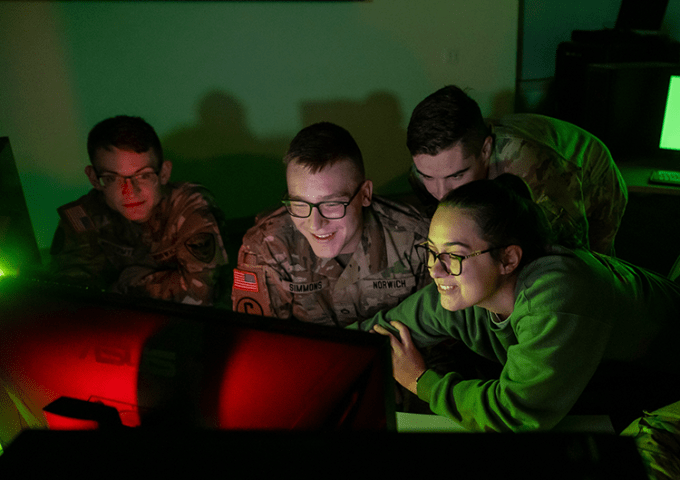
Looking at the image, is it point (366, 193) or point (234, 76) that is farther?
point (234, 76)

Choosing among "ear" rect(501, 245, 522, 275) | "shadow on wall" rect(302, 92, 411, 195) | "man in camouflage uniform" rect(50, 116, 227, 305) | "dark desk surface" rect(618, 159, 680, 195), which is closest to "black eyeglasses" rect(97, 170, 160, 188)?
"man in camouflage uniform" rect(50, 116, 227, 305)

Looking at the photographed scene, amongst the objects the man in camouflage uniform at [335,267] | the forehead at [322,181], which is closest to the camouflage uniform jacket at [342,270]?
the man in camouflage uniform at [335,267]

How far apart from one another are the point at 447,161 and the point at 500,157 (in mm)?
264

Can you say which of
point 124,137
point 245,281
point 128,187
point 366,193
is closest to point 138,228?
point 128,187

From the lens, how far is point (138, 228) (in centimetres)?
213

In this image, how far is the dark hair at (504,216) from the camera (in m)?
1.20

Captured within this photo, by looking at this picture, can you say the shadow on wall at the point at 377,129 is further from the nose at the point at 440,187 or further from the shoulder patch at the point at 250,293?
the shoulder patch at the point at 250,293

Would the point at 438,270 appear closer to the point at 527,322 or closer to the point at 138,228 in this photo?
the point at 527,322

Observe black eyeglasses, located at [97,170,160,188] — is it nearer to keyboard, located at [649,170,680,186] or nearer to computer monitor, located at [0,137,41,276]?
computer monitor, located at [0,137,41,276]

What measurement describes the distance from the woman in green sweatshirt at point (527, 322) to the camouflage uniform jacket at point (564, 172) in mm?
327

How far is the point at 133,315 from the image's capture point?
2.37 ft

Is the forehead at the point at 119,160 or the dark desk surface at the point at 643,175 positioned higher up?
the forehead at the point at 119,160

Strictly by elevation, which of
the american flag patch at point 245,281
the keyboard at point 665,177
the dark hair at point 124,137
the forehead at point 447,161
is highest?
the dark hair at point 124,137

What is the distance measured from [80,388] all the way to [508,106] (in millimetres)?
3547
